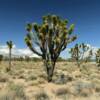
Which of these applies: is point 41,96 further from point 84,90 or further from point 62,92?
point 84,90

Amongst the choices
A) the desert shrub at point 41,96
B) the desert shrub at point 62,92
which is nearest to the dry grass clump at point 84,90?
the desert shrub at point 62,92

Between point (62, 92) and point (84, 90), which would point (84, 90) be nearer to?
point (84, 90)

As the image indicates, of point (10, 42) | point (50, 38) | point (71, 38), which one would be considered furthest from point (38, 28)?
point (10, 42)

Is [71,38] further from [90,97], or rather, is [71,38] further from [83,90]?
[90,97]

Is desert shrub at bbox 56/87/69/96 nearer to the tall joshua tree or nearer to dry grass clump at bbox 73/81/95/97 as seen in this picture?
dry grass clump at bbox 73/81/95/97

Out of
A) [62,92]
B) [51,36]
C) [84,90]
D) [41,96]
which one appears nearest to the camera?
[41,96]

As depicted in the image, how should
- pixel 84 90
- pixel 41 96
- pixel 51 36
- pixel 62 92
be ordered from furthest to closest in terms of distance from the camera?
pixel 51 36
pixel 84 90
pixel 62 92
pixel 41 96

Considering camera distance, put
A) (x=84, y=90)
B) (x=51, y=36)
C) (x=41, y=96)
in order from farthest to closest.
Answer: (x=51, y=36)
(x=84, y=90)
(x=41, y=96)

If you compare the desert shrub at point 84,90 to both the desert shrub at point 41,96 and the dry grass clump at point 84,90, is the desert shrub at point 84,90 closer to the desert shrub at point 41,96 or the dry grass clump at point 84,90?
the dry grass clump at point 84,90

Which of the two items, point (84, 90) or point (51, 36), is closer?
point (84, 90)

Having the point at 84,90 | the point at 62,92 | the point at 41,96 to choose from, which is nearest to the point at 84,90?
the point at 84,90

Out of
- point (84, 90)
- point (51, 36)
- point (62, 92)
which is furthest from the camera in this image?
point (51, 36)

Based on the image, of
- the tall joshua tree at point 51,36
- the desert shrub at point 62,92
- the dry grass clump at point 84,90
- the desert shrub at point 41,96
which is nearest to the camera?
the desert shrub at point 41,96

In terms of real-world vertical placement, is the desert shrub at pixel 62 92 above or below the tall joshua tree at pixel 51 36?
below
